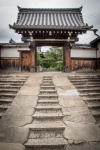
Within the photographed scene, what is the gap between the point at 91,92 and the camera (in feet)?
18.0

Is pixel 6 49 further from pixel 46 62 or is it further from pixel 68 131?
pixel 46 62

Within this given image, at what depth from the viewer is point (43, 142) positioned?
272 centimetres

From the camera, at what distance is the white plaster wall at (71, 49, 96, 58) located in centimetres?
1055

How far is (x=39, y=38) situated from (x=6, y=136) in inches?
327

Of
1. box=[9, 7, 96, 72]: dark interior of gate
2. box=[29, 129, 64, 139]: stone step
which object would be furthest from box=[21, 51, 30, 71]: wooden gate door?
box=[29, 129, 64, 139]: stone step

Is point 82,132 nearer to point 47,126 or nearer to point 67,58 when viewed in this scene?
point 47,126

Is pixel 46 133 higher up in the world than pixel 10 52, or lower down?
lower down

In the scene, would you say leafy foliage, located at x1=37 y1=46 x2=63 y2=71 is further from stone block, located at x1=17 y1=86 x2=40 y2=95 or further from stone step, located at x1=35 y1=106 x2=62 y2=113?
stone step, located at x1=35 y1=106 x2=62 y2=113

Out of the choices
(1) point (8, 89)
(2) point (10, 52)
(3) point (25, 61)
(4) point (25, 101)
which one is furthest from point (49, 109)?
(2) point (10, 52)

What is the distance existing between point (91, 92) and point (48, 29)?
5680 mm

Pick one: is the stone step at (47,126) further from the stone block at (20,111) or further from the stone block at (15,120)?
the stone block at (20,111)

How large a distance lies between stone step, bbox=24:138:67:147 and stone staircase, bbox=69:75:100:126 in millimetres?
1380

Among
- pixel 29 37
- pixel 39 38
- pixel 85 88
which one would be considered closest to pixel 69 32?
pixel 39 38

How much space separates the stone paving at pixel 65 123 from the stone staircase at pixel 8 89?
0.37 meters
